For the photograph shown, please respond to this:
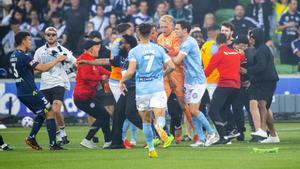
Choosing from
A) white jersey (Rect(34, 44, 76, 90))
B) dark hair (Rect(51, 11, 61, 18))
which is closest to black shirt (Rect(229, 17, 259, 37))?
dark hair (Rect(51, 11, 61, 18))

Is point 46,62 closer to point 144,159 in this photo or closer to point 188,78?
point 188,78

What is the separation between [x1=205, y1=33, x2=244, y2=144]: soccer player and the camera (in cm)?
2327

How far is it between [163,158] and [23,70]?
4.22m

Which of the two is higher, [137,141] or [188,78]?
[188,78]

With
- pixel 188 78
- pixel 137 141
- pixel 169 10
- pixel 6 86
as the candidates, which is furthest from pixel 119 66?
pixel 169 10

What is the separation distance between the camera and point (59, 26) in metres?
35.7

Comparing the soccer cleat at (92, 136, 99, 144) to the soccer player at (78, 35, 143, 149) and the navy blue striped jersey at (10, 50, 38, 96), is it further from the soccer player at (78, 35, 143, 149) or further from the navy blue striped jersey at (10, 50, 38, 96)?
the navy blue striped jersey at (10, 50, 38, 96)

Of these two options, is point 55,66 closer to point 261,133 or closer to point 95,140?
point 95,140

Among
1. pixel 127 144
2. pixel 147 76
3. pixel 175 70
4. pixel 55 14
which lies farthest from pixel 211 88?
pixel 55 14

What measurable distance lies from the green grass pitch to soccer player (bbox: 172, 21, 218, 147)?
0.46 m

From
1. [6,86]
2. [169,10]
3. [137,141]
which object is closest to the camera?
[137,141]

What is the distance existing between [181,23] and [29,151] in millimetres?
Answer: 4165

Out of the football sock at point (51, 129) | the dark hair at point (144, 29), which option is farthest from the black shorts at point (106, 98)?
the dark hair at point (144, 29)

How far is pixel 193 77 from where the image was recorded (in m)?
22.9
